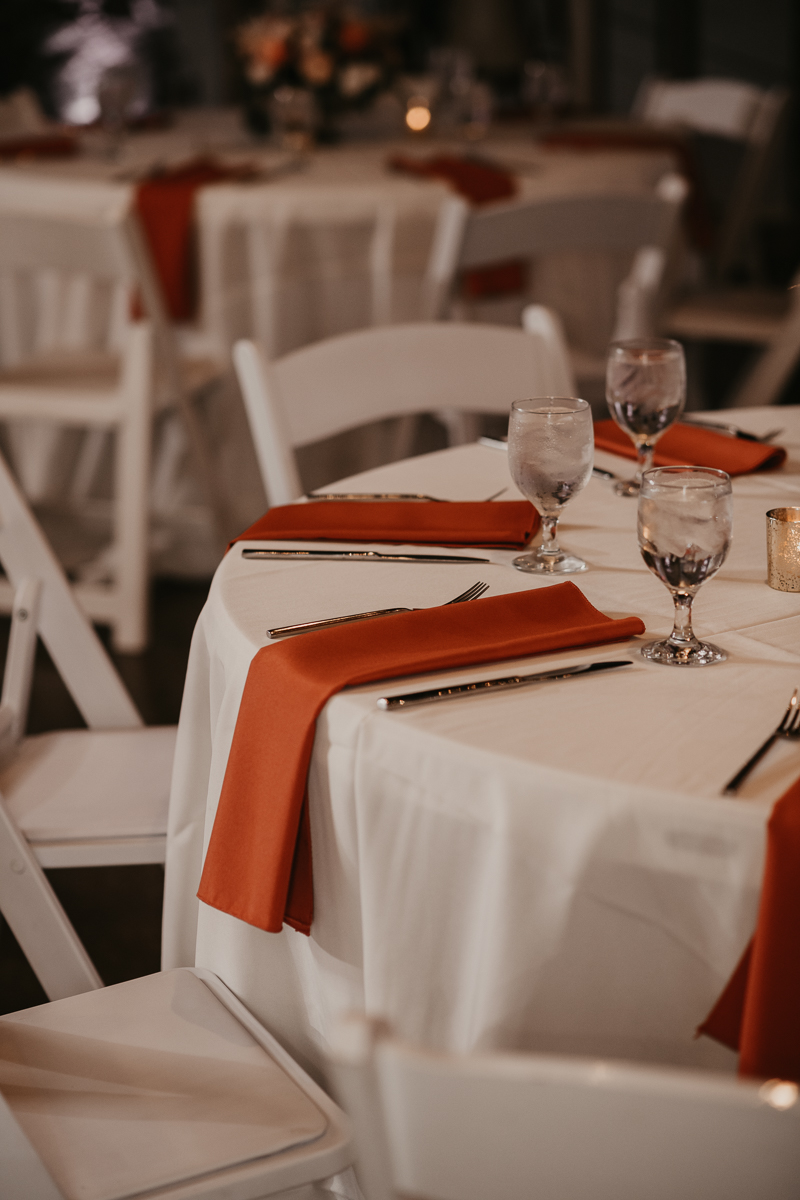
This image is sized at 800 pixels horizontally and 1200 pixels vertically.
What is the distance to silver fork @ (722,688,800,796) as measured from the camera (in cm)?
86

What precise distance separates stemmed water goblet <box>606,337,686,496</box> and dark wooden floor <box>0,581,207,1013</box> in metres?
1.12

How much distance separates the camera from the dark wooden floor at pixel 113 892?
1.93 m

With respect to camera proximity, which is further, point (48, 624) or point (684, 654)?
point (48, 624)

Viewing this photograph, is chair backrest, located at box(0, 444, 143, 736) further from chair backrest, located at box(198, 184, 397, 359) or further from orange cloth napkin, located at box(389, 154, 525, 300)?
orange cloth napkin, located at box(389, 154, 525, 300)

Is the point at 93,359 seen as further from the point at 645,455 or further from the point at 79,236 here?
the point at 645,455

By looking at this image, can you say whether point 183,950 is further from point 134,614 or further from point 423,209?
point 423,209

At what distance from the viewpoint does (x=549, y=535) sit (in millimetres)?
1293

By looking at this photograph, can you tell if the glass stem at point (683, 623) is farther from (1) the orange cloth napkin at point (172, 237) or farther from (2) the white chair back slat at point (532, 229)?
(1) the orange cloth napkin at point (172, 237)

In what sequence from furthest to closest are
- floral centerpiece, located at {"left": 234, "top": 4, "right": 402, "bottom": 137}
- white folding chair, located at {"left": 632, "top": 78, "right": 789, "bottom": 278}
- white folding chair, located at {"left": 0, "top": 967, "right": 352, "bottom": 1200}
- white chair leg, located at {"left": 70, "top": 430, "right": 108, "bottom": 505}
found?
white folding chair, located at {"left": 632, "top": 78, "right": 789, "bottom": 278} → floral centerpiece, located at {"left": 234, "top": 4, "right": 402, "bottom": 137} → white chair leg, located at {"left": 70, "top": 430, "right": 108, "bottom": 505} → white folding chair, located at {"left": 0, "top": 967, "right": 352, "bottom": 1200}

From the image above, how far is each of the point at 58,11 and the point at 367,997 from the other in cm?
709

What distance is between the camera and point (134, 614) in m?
3.07

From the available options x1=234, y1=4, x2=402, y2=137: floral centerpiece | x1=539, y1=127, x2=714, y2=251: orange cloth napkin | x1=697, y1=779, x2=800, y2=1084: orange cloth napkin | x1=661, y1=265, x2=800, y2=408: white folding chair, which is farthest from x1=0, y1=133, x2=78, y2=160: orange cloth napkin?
x1=697, y1=779, x2=800, y2=1084: orange cloth napkin

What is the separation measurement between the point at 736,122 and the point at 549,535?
13.2ft

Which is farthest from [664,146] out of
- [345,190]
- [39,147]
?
[39,147]
